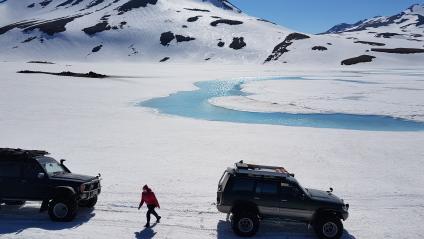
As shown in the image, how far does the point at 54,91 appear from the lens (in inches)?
2115

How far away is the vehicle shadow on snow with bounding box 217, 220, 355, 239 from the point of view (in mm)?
13336

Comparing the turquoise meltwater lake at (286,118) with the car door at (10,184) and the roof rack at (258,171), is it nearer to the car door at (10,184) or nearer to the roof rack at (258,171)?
the roof rack at (258,171)

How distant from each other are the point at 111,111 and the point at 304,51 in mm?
127374

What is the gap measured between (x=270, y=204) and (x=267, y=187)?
49cm

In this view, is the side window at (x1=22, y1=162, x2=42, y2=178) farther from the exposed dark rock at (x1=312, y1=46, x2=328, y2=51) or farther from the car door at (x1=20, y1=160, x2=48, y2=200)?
the exposed dark rock at (x1=312, y1=46, x2=328, y2=51)

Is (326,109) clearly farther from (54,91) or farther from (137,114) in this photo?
(54,91)

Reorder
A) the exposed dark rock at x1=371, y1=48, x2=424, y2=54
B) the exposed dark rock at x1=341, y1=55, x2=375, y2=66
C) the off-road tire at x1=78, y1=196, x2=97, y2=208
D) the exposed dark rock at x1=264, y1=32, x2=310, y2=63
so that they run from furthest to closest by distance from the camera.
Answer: the exposed dark rock at x1=264, y1=32, x2=310, y2=63, the exposed dark rock at x1=371, y1=48, x2=424, y2=54, the exposed dark rock at x1=341, y1=55, x2=375, y2=66, the off-road tire at x1=78, y1=196, x2=97, y2=208

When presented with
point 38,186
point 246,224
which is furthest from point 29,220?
point 246,224

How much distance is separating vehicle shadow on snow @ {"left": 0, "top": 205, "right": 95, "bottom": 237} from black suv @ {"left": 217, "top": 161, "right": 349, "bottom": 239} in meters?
4.47

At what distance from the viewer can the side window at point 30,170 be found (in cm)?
1410

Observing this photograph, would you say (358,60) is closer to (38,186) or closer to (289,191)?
(289,191)

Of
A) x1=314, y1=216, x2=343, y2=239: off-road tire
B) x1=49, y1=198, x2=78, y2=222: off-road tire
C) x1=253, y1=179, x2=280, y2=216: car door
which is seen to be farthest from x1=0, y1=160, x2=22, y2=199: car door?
x1=314, y1=216, x2=343, y2=239: off-road tire

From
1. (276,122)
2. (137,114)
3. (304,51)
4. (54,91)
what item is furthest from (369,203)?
A: (304,51)

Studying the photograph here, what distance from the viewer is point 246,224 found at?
43.2ft
